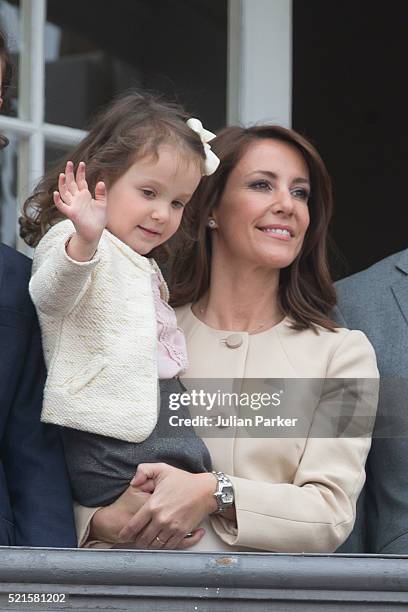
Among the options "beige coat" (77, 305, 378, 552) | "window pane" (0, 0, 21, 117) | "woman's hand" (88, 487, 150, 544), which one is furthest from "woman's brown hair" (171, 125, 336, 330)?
"window pane" (0, 0, 21, 117)

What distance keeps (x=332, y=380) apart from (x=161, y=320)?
345mm

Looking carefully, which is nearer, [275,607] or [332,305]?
[275,607]

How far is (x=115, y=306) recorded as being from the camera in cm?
230

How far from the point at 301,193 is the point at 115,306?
638 millimetres

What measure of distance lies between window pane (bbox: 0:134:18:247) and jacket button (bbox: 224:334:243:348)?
3.19ft

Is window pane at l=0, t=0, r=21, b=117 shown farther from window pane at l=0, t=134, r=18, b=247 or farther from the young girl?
the young girl

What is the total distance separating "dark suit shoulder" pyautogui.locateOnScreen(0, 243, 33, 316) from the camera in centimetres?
238

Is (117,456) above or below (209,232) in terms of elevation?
below

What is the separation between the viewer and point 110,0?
3855mm

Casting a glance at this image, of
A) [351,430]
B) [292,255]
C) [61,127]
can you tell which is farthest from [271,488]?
[61,127]

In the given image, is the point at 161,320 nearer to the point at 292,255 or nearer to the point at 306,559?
the point at 292,255

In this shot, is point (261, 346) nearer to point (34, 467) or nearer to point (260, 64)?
point (34, 467)

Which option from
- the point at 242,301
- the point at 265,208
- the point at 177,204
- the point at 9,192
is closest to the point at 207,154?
the point at 177,204

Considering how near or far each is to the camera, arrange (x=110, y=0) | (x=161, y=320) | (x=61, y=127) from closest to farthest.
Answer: (x=161, y=320)
(x=61, y=127)
(x=110, y=0)
